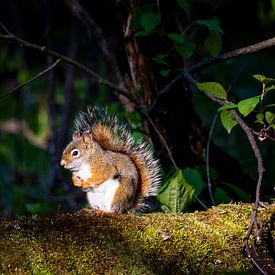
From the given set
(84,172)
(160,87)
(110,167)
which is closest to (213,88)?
(110,167)

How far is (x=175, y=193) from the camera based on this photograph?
265 centimetres

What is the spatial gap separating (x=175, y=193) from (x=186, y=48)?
31.6 inches

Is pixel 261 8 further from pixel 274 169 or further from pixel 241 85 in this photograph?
pixel 274 169

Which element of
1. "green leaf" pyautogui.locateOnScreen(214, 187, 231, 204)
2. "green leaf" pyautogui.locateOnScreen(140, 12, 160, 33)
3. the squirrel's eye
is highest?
"green leaf" pyautogui.locateOnScreen(140, 12, 160, 33)

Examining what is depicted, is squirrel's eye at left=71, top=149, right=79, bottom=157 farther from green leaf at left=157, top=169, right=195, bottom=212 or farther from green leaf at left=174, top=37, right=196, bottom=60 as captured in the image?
green leaf at left=174, top=37, right=196, bottom=60

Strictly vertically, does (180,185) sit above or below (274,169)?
above

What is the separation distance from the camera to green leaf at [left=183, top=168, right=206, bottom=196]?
2.99 meters

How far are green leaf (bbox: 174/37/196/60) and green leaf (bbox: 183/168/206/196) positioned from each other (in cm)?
54

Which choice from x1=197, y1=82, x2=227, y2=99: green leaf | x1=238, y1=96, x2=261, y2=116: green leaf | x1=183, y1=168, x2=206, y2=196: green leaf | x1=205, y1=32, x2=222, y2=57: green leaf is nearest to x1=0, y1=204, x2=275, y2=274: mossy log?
x1=238, y1=96, x2=261, y2=116: green leaf

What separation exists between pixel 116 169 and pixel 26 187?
141 inches

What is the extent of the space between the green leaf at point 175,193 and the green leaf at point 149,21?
74 cm

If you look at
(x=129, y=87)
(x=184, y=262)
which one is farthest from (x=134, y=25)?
(x=184, y=262)

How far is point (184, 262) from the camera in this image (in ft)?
6.81

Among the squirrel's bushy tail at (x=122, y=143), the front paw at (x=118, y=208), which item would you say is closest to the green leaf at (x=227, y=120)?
the squirrel's bushy tail at (x=122, y=143)
